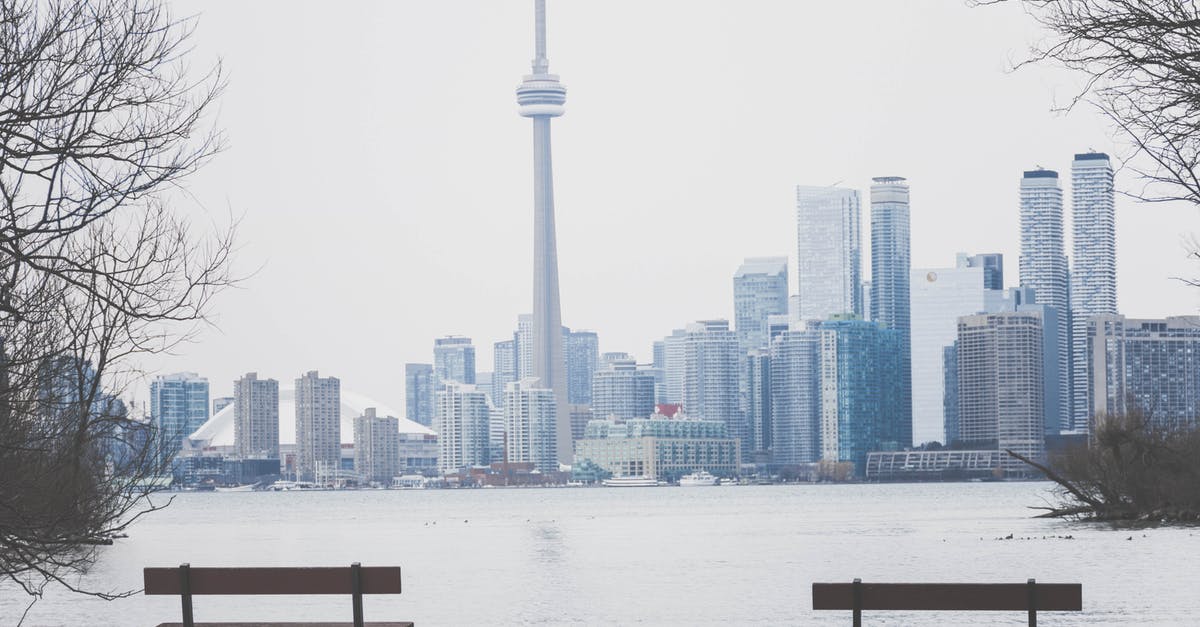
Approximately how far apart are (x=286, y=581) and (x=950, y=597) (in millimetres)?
6537

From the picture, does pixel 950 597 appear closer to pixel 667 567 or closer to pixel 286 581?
pixel 286 581

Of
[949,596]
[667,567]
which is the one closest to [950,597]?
[949,596]

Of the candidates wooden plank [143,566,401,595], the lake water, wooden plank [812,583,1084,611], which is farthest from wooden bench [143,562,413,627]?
the lake water

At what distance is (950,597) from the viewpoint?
17219 millimetres

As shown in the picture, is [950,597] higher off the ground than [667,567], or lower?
higher

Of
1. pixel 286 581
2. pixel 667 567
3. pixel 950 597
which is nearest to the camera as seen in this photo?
pixel 950 597

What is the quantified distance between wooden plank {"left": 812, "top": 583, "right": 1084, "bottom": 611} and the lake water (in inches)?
508

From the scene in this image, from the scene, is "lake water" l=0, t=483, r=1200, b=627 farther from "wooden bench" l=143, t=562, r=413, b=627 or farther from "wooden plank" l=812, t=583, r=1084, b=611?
"wooden bench" l=143, t=562, r=413, b=627

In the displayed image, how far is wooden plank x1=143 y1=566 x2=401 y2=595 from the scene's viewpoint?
60.4ft

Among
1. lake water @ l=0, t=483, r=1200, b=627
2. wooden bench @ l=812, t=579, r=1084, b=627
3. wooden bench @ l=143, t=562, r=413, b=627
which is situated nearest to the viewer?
wooden bench @ l=812, t=579, r=1084, b=627

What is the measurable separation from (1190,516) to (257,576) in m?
52.6

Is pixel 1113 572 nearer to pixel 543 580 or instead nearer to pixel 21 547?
pixel 543 580

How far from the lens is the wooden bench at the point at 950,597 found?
669 inches

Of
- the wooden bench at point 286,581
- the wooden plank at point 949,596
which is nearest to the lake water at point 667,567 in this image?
the wooden plank at point 949,596
